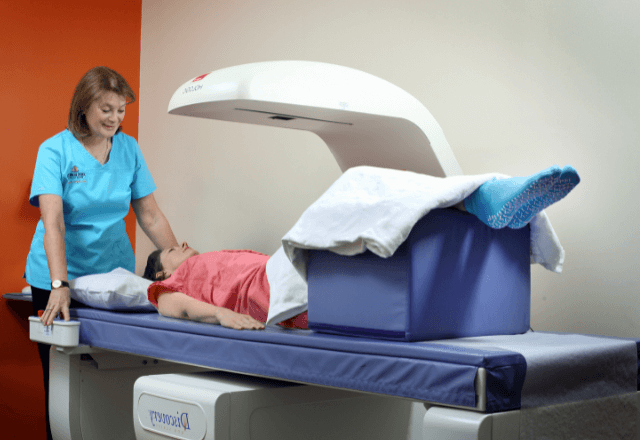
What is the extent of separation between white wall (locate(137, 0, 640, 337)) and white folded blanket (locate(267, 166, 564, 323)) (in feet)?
1.24

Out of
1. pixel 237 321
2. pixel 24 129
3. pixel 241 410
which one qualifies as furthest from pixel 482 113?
pixel 24 129

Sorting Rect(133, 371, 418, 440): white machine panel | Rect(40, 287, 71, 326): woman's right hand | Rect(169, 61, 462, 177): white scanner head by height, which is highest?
Rect(169, 61, 462, 177): white scanner head

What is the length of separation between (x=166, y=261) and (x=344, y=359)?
1.22 meters

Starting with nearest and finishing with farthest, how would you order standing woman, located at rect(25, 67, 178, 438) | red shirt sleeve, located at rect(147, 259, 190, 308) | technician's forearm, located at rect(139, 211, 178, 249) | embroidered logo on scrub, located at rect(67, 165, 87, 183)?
red shirt sleeve, located at rect(147, 259, 190, 308) < standing woman, located at rect(25, 67, 178, 438) < embroidered logo on scrub, located at rect(67, 165, 87, 183) < technician's forearm, located at rect(139, 211, 178, 249)

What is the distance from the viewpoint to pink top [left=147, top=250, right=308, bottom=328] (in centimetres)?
175

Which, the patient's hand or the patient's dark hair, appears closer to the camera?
the patient's hand

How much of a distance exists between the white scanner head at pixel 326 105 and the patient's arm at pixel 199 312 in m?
0.51

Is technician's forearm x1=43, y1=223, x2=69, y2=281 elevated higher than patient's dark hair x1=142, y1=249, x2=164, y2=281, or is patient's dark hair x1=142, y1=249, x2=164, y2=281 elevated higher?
technician's forearm x1=43, y1=223, x2=69, y2=281

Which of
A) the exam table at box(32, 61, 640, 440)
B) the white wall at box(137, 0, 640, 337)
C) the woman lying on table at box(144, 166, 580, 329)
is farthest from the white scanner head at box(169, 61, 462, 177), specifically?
the woman lying on table at box(144, 166, 580, 329)

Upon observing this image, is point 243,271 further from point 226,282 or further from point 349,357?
point 349,357

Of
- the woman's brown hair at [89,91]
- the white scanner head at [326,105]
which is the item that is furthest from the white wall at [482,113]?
the woman's brown hair at [89,91]

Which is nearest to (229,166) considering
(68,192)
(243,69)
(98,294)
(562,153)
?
(68,192)

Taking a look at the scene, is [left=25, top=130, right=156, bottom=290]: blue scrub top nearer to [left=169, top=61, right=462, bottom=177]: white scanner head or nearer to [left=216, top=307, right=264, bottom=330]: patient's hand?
[left=169, top=61, right=462, bottom=177]: white scanner head

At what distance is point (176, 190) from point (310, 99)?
1.68m
